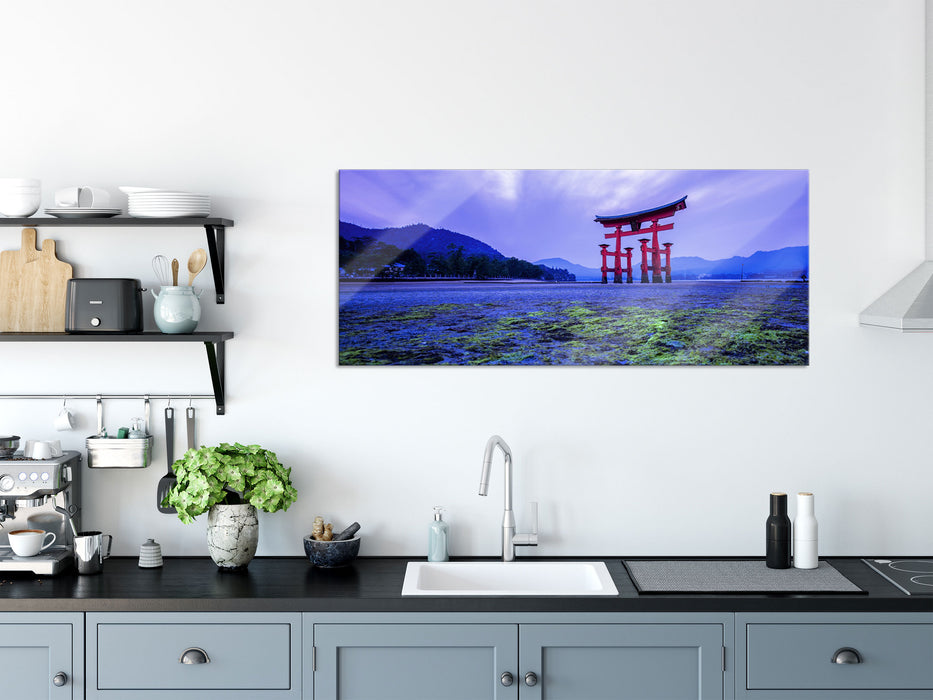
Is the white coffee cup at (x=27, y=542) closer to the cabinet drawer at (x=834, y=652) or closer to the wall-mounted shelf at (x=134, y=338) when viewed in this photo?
the wall-mounted shelf at (x=134, y=338)

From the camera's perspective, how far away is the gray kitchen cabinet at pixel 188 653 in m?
2.50

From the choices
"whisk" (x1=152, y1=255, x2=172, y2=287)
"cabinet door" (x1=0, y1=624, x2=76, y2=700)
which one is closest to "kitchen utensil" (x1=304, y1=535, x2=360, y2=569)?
"cabinet door" (x1=0, y1=624, x2=76, y2=700)

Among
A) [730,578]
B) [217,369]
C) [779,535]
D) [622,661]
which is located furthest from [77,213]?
[779,535]

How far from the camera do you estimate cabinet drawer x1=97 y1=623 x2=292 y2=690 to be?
8.19 feet

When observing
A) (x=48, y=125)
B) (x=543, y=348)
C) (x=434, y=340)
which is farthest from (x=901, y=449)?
(x=48, y=125)

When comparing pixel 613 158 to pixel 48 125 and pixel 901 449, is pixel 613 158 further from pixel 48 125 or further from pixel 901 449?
pixel 48 125

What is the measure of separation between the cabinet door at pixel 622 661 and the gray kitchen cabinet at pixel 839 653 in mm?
104

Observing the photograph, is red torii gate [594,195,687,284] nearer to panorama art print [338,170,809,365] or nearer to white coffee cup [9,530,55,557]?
panorama art print [338,170,809,365]

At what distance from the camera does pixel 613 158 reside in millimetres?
2932

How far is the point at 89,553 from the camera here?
2746 mm

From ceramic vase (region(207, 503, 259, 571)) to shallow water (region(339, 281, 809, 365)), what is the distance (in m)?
0.56

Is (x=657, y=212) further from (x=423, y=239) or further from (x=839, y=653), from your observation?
(x=839, y=653)

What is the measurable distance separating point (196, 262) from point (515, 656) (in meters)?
1.50

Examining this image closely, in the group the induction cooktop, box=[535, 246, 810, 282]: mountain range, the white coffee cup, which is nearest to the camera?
the induction cooktop
